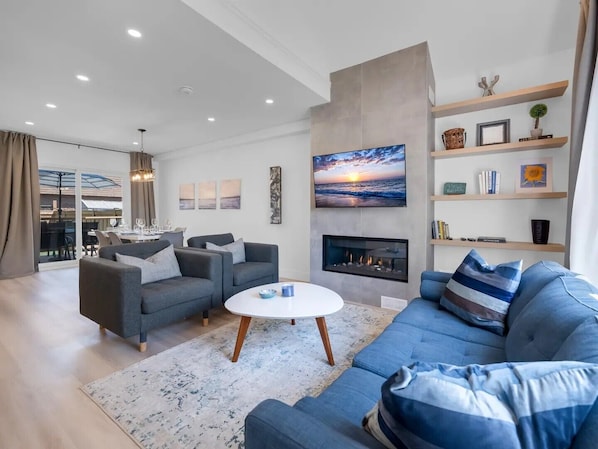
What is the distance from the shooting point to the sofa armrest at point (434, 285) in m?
2.34

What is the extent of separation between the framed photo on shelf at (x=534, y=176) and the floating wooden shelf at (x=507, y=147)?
0.15m

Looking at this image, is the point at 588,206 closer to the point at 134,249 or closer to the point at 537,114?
the point at 537,114

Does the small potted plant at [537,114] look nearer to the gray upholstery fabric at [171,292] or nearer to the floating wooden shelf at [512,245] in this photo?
the floating wooden shelf at [512,245]

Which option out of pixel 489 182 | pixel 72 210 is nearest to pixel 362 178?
pixel 489 182

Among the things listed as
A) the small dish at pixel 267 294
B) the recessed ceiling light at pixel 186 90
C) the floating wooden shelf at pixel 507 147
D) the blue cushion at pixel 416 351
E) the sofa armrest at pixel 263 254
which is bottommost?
the blue cushion at pixel 416 351

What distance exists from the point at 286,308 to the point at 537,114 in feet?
10.3

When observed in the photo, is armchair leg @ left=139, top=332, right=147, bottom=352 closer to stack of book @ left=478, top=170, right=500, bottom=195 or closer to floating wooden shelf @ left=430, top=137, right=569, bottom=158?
floating wooden shelf @ left=430, top=137, right=569, bottom=158

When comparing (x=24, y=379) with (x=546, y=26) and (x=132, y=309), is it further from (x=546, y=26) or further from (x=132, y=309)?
(x=546, y=26)

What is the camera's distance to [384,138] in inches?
139

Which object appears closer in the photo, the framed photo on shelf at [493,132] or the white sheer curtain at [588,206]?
the white sheer curtain at [588,206]

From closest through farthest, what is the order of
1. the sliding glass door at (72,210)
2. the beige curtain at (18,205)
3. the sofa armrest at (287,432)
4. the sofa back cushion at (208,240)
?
the sofa armrest at (287,432)
the sofa back cushion at (208,240)
the beige curtain at (18,205)
the sliding glass door at (72,210)

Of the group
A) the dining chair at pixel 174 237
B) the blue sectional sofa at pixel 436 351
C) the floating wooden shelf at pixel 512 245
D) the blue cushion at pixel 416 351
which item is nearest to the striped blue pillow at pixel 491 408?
the blue sectional sofa at pixel 436 351

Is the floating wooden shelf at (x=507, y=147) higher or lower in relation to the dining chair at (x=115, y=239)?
higher

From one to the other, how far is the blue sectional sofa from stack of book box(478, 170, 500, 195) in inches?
59.5
